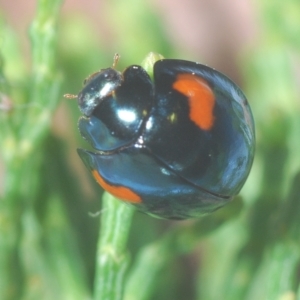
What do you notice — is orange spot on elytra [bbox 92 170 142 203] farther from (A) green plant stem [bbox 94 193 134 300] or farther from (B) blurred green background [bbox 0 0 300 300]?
(B) blurred green background [bbox 0 0 300 300]

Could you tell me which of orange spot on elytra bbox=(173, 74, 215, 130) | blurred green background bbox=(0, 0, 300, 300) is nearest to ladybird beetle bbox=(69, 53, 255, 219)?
orange spot on elytra bbox=(173, 74, 215, 130)

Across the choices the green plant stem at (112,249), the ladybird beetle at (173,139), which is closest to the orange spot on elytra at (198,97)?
the ladybird beetle at (173,139)

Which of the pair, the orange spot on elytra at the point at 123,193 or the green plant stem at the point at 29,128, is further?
the green plant stem at the point at 29,128

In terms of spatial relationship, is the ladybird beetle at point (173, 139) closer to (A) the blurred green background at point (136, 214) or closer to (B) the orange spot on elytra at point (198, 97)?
(B) the orange spot on elytra at point (198, 97)

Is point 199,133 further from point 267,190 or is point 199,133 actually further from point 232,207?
point 267,190

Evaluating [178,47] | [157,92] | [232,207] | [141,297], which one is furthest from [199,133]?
[178,47]

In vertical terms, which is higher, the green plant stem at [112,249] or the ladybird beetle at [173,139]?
the ladybird beetle at [173,139]

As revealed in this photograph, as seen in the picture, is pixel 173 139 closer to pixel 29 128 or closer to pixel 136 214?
pixel 29 128
